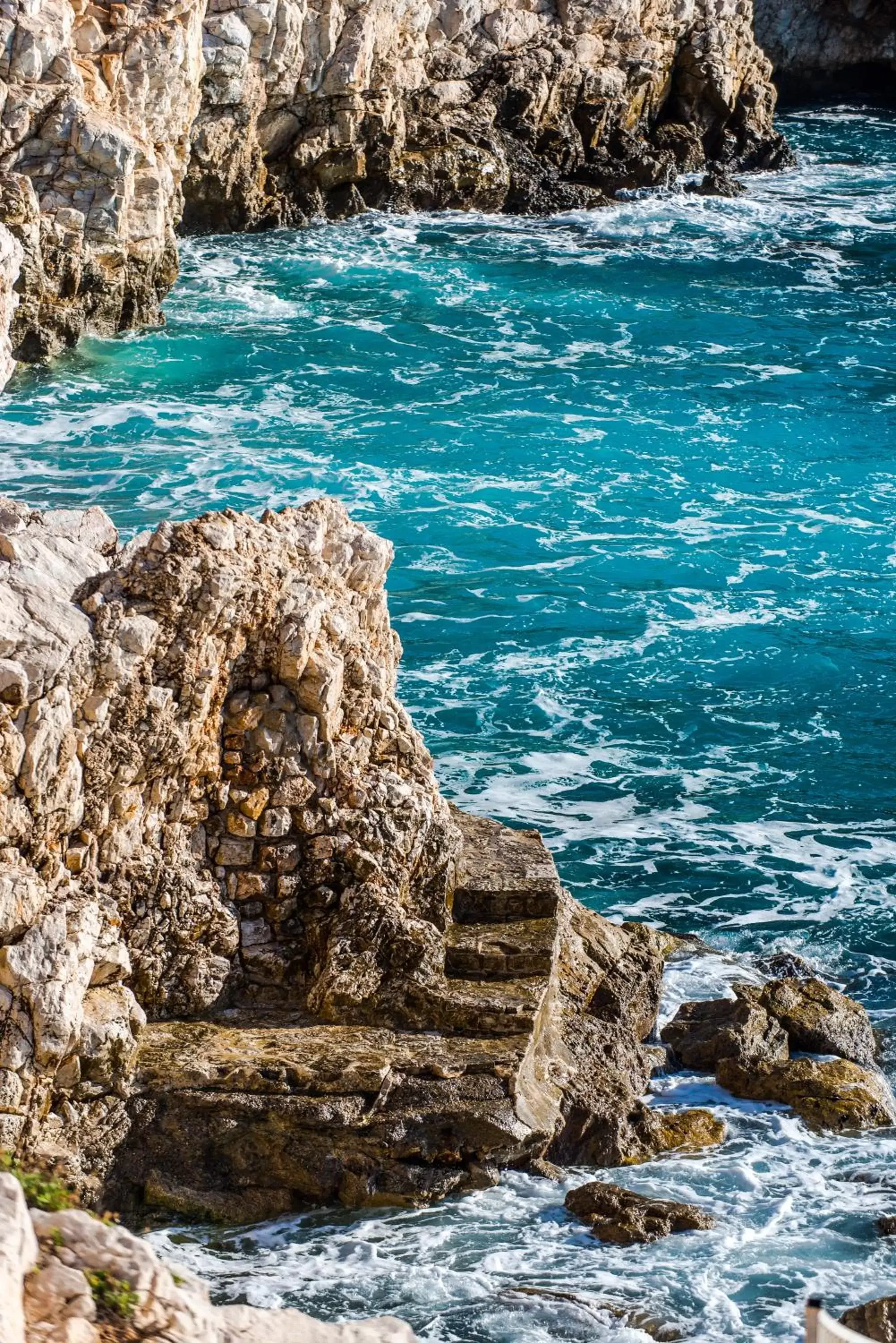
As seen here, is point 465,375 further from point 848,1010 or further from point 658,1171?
point 658,1171


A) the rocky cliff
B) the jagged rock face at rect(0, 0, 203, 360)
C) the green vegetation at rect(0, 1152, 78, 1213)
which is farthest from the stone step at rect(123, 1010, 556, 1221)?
the jagged rock face at rect(0, 0, 203, 360)

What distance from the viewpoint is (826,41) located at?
2554 inches

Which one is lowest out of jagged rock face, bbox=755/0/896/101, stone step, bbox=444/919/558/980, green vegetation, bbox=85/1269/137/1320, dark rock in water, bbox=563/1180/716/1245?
dark rock in water, bbox=563/1180/716/1245

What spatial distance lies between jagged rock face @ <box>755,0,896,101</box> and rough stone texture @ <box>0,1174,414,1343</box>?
211 ft

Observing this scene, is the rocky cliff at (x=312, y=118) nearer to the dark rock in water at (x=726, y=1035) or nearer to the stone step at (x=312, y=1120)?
the dark rock in water at (x=726, y=1035)

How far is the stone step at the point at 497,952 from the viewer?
12883 mm

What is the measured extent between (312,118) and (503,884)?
3444 centimetres

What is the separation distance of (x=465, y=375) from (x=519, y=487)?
635 cm

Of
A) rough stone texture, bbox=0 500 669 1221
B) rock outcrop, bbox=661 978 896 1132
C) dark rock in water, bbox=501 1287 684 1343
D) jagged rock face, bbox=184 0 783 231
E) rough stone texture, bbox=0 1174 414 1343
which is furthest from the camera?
jagged rock face, bbox=184 0 783 231

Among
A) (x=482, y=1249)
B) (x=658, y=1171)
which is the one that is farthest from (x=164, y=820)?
(x=658, y=1171)

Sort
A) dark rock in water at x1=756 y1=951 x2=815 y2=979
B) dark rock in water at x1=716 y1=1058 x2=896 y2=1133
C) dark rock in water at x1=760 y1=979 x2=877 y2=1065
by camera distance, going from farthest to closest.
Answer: dark rock in water at x1=756 y1=951 x2=815 y2=979
dark rock in water at x1=760 y1=979 x2=877 y2=1065
dark rock in water at x1=716 y1=1058 x2=896 y2=1133

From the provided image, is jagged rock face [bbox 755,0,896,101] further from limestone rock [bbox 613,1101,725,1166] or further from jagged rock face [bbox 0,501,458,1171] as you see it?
limestone rock [bbox 613,1101,725,1166]

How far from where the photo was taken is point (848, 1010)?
1488 centimetres

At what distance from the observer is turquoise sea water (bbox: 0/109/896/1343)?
37.6 ft
